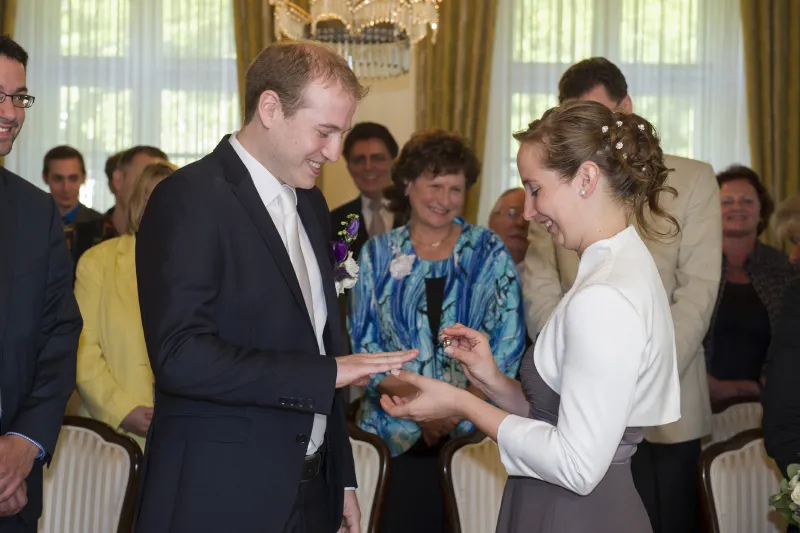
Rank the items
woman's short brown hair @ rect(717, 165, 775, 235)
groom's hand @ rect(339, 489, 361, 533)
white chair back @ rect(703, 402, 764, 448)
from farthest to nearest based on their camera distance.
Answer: woman's short brown hair @ rect(717, 165, 775, 235) → white chair back @ rect(703, 402, 764, 448) → groom's hand @ rect(339, 489, 361, 533)

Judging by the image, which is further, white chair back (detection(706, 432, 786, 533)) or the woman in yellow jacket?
the woman in yellow jacket

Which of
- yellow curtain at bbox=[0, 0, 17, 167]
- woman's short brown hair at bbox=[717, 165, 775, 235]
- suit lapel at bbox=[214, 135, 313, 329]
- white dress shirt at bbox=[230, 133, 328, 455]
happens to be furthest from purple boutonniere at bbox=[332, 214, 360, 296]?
yellow curtain at bbox=[0, 0, 17, 167]

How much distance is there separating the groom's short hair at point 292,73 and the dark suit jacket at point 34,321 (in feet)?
2.45

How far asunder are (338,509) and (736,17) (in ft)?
23.1

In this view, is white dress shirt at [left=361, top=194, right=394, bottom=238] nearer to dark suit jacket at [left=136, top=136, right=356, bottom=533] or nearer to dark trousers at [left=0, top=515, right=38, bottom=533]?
dark trousers at [left=0, top=515, right=38, bottom=533]

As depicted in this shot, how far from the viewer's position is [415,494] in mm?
3984

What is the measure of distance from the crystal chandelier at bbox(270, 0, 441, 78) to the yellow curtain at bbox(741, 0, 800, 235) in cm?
352

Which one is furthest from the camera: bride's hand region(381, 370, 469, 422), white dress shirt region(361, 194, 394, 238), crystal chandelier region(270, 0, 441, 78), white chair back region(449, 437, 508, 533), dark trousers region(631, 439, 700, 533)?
white dress shirt region(361, 194, 394, 238)

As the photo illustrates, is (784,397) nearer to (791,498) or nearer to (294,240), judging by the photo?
(791,498)

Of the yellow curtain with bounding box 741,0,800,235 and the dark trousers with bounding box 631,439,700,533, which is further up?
the yellow curtain with bounding box 741,0,800,235

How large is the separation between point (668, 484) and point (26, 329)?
89.9 inches

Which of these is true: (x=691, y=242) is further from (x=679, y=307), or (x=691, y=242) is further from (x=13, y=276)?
(x=13, y=276)

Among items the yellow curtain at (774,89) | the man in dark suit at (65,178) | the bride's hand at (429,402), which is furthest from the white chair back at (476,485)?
the yellow curtain at (774,89)

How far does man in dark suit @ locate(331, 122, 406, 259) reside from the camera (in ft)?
19.6
